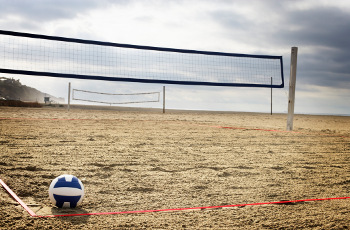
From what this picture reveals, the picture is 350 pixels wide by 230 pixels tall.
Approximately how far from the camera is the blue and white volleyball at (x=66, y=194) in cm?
289

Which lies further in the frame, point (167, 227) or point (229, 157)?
point (229, 157)

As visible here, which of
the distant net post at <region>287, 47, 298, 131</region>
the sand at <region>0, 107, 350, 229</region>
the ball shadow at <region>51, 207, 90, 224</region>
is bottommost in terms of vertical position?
the ball shadow at <region>51, 207, 90, 224</region>

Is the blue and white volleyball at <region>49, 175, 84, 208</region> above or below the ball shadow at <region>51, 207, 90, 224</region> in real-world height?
above

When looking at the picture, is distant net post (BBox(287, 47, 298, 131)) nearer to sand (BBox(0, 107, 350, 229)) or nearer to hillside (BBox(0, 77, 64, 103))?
sand (BBox(0, 107, 350, 229))

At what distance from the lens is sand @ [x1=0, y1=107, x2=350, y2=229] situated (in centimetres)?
263

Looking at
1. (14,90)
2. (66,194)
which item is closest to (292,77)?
(66,194)

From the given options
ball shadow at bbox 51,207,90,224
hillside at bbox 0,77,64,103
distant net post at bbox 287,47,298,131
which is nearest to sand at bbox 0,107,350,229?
ball shadow at bbox 51,207,90,224

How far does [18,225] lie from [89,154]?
9.08 feet

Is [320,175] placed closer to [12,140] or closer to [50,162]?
[50,162]

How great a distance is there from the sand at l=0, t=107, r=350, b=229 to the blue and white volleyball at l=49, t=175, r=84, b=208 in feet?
0.20

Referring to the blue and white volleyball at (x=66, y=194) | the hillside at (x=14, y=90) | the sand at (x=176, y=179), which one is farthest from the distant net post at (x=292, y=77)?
the hillside at (x=14, y=90)

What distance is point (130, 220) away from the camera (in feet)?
8.64

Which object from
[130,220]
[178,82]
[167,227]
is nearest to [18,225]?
[130,220]

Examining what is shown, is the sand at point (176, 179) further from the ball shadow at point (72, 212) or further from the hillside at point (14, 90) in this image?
the hillside at point (14, 90)
